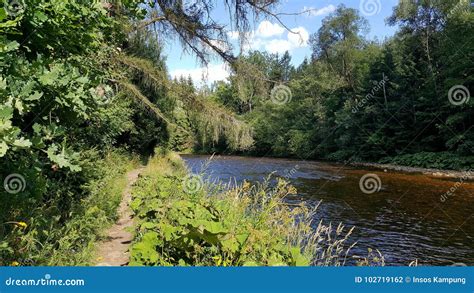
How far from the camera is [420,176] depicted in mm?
25344

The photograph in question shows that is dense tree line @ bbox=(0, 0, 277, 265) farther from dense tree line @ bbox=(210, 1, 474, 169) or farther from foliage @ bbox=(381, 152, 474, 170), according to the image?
foliage @ bbox=(381, 152, 474, 170)

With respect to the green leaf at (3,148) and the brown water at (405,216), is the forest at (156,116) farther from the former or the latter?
the brown water at (405,216)

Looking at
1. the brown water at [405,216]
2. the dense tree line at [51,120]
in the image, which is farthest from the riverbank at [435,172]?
the dense tree line at [51,120]

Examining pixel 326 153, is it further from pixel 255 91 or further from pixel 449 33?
pixel 255 91

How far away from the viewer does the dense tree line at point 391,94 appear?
30.6 meters

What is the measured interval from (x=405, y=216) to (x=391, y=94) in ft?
88.1

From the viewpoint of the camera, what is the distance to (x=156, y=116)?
1659cm

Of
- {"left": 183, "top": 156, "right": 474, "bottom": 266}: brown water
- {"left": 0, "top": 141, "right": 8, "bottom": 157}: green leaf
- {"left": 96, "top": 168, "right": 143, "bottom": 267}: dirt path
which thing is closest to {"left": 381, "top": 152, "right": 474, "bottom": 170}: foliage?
{"left": 183, "top": 156, "right": 474, "bottom": 266}: brown water

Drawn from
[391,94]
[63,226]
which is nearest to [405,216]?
[63,226]

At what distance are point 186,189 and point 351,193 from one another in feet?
39.8

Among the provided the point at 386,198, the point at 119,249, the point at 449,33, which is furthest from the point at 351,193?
the point at 449,33

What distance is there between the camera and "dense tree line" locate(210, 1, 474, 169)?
3056 cm

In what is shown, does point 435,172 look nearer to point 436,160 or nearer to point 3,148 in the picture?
point 436,160

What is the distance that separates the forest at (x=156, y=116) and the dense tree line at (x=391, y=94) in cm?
17
